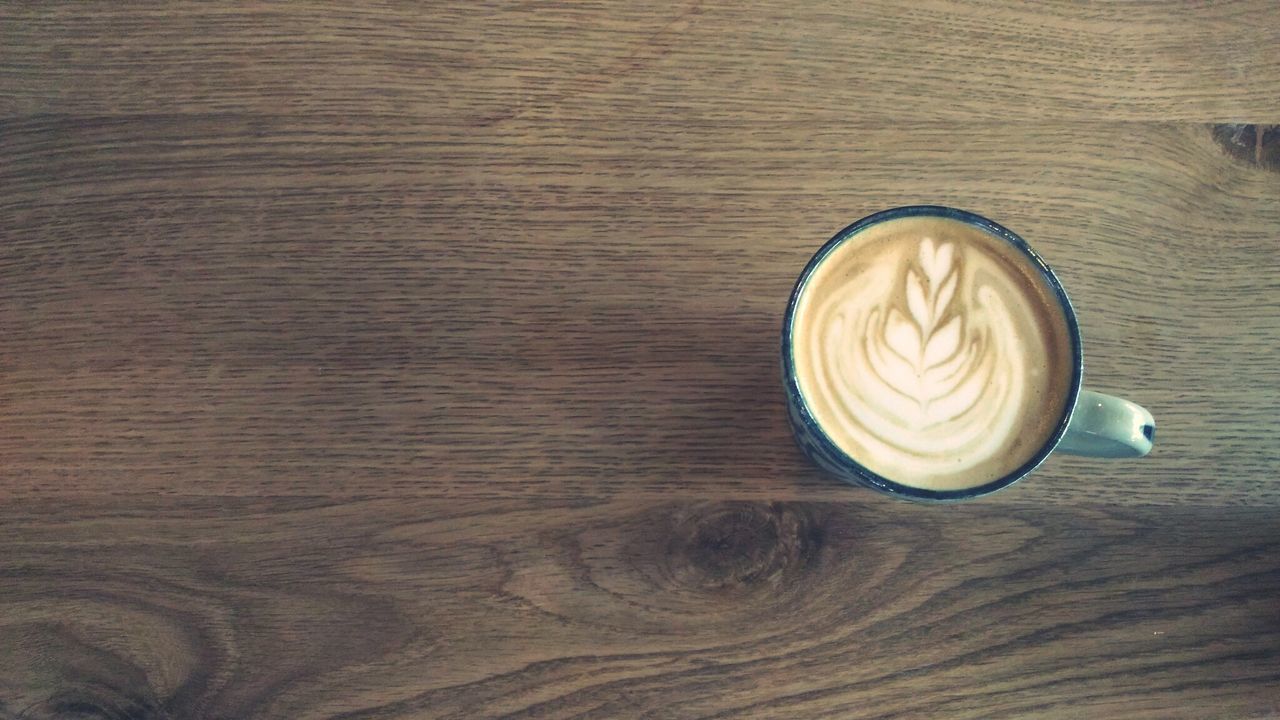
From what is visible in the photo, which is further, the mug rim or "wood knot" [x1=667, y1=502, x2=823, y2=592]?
"wood knot" [x1=667, y1=502, x2=823, y2=592]

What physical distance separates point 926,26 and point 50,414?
0.65 metres

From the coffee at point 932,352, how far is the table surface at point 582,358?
0.08 m

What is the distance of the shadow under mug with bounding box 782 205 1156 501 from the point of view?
0.51 metres

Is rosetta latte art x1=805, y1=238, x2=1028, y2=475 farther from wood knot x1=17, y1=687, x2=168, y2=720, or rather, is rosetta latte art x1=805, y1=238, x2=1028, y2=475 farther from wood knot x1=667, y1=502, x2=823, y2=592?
wood knot x1=17, y1=687, x2=168, y2=720

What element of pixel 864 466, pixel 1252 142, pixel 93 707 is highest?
pixel 1252 142

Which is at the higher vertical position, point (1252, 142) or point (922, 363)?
point (1252, 142)

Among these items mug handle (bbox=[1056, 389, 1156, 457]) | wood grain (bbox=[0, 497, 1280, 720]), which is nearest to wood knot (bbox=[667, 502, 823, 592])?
wood grain (bbox=[0, 497, 1280, 720])

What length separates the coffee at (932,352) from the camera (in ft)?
1.80

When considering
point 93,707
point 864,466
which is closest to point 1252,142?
point 864,466

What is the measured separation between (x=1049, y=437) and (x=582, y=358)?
0.29 meters

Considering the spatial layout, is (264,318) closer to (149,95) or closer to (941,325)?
(149,95)

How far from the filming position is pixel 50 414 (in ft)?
2.05

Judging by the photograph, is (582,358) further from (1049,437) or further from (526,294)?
(1049,437)

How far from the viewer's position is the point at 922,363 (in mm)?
562
